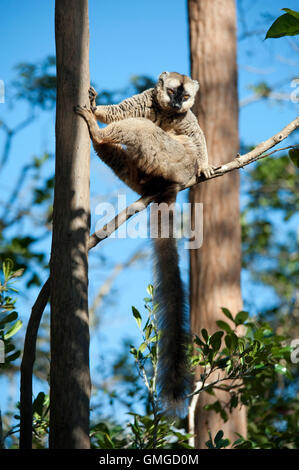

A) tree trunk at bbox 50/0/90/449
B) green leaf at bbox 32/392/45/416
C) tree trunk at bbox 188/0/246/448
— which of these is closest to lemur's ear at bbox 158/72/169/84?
tree trunk at bbox 188/0/246/448

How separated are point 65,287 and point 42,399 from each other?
3.32ft

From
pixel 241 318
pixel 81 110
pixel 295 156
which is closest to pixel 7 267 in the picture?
pixel 81 110

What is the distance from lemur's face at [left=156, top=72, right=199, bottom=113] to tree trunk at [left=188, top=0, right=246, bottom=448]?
1100mm

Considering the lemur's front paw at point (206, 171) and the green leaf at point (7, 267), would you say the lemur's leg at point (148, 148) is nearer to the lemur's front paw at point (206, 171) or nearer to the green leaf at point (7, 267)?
the lemur's front paw at point (206, 171)

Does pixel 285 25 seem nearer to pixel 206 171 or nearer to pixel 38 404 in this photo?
pixel 206 171

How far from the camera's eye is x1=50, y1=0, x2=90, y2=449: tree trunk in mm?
2363

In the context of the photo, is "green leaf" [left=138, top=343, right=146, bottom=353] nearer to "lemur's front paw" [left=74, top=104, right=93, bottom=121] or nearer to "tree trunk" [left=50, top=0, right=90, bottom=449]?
"tree trunk" [left=50, top=0, right=90, bottom=449]

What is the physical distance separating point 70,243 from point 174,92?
2.65m

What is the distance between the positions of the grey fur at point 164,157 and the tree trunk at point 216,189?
3.38 feet

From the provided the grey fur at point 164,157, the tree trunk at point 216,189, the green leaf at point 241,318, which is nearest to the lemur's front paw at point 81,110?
the grey fur at point 164,157

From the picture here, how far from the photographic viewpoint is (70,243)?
264cm

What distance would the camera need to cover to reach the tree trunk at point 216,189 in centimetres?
542
